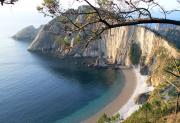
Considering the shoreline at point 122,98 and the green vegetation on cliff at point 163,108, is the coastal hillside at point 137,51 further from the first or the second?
the green vegetation on cliff at point 163,108

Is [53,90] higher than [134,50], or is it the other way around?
[134,50]

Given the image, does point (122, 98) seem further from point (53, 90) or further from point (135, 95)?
point (53, 90)

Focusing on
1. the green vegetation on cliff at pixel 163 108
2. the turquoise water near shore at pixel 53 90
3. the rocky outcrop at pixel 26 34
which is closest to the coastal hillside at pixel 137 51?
the green vegetation on cliff at pixel 163 108

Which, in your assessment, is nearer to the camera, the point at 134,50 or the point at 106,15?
the point at 106,15

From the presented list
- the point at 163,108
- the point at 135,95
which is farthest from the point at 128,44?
the point at 163,108

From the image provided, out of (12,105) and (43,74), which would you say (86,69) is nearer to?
(43,74)

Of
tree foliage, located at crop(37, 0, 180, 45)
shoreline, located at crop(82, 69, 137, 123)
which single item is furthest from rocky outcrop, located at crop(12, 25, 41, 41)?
tree foliage, located at crop(37, 0, 180, 45)

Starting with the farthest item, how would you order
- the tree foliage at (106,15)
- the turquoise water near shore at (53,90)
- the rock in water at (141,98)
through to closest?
the rock in water at (141,98), the turquoise water near shore at (53,90), the tree foliage at (106,15)
